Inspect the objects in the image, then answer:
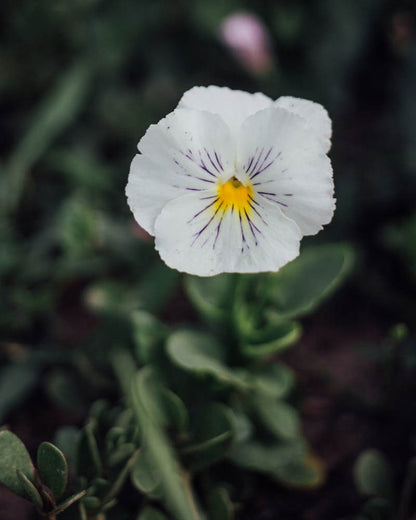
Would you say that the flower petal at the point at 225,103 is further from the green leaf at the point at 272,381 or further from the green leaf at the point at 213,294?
the green leaf at the point at 272,381

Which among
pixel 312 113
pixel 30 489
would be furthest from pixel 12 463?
pixel 312 113

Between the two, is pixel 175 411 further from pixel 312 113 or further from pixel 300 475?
pixel 312 113

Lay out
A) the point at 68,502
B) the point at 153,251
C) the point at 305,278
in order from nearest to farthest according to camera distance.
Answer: the point at 68,502
the point at 305,278
the point at 153,251

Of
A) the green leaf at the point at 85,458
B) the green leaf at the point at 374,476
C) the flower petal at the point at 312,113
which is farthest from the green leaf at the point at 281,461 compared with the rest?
the flower petal at the point at 312,113

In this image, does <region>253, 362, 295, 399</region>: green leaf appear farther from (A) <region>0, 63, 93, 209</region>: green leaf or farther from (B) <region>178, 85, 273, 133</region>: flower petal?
(A) <region>0, 63, 93, 209</region>: green leaf

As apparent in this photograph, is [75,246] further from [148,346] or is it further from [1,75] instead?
[1,75]

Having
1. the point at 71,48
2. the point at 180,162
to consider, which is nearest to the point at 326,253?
the point at 180,162

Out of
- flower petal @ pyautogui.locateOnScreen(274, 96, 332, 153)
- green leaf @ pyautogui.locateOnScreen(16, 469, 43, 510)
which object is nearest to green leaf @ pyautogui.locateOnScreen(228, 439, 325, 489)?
green leaf @ pyautogui.locateOnScreen(16, 469, 43, 510)

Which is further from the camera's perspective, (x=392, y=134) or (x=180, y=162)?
(x=392, y=134)
